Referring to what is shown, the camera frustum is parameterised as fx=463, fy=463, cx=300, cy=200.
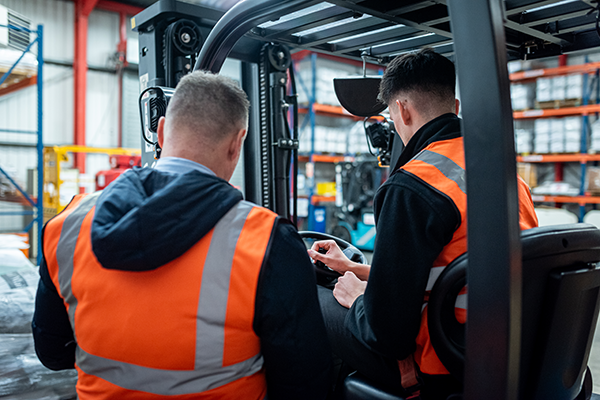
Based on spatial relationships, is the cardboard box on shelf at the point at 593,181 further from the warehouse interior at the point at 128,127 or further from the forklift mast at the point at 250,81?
the forklift mast at the point at 250,81

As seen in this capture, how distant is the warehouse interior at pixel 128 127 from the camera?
803 centimetres

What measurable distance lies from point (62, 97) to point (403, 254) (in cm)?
1327

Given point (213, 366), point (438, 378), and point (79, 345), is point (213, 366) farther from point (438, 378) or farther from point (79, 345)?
point (438, 378)

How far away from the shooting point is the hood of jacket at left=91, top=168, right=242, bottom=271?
3.75 feet

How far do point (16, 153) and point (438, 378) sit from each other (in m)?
13.0

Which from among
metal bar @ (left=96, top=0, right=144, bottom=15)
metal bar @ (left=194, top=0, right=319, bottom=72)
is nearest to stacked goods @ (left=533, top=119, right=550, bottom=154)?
metal bar @ (left=194, top=0, right=319, bottom=72)

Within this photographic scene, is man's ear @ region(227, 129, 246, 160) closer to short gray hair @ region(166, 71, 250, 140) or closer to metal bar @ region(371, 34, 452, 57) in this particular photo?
short gray hair @ region(166, 71, 250, 140)

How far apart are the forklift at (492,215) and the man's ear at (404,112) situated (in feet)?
1.23

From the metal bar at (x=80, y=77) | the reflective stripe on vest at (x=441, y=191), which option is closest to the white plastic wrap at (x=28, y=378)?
the reflective stripe on vest at (x=441, y=191)

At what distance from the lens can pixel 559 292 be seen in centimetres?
126

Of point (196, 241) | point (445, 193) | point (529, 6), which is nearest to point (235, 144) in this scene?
point (196, 241)

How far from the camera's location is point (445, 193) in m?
1.42

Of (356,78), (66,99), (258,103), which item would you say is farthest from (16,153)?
(356,78)

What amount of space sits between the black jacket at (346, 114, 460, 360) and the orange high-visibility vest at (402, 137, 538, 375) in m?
0.03
